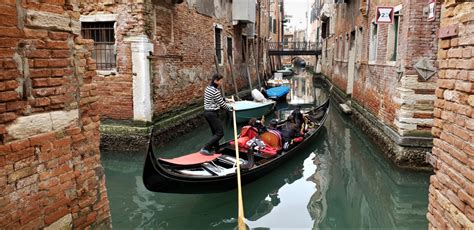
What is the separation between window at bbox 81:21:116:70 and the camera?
6356 mm

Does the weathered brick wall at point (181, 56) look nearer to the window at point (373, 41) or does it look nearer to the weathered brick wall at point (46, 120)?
the window at point (373, 41)

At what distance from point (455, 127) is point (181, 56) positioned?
6.11m

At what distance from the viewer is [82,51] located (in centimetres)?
253

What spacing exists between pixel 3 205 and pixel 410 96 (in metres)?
5.12

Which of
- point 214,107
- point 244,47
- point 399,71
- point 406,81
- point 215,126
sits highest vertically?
point 244,47

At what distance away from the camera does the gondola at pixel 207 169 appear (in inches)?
150

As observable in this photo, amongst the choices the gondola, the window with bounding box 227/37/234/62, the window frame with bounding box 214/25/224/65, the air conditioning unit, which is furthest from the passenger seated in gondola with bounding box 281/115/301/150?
the air conditioning unit

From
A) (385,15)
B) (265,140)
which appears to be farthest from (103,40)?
(385,15)

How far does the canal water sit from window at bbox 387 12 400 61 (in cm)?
176

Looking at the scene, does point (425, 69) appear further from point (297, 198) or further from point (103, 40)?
point (103, 40)

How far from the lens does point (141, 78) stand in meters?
6.24

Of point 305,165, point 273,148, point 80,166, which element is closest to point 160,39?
point 273,148

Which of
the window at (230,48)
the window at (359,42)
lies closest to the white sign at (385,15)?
the window at (359,42)

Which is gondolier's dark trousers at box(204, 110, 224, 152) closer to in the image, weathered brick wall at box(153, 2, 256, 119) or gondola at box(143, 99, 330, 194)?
gondola at box(143, 99, 330, 194)
